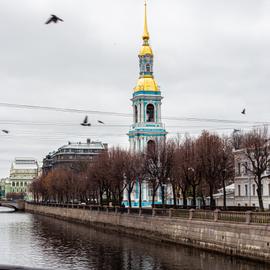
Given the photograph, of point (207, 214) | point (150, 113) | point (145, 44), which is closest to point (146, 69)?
point (145, 44)

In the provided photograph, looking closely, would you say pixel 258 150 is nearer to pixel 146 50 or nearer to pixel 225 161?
pixel 225 161

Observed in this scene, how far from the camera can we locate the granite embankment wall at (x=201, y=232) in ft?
127

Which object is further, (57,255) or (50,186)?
(50,186)

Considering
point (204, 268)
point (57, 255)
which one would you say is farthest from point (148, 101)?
point (204, 268)

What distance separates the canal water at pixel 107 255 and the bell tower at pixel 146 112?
58.6 metres

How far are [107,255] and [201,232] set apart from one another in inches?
318

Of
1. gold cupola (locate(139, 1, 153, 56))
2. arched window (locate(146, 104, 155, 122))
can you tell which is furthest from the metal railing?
gold cupola (locate(139, 1, 153, 56))

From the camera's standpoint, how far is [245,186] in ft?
273

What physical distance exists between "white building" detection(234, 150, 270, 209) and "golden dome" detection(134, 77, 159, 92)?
43.4m

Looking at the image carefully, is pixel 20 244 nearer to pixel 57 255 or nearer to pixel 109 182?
pixel 57 255

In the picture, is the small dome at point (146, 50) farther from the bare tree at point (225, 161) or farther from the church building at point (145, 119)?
the bare tree at point (225, 161)

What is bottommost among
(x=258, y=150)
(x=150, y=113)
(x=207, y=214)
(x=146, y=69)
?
(x=207, y=214)

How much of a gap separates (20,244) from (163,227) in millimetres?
14519

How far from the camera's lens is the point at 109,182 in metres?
92.0
